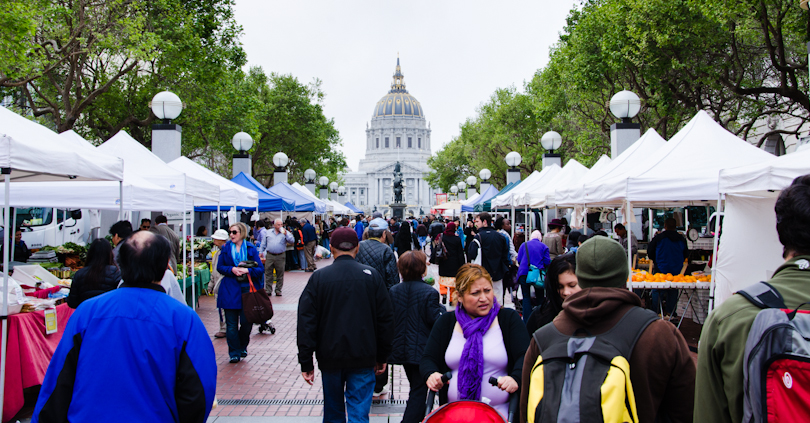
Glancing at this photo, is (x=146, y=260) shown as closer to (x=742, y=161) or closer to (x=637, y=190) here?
(x=637, y=190)

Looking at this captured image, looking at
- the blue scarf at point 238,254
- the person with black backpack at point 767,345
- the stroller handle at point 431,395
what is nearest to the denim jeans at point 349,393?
the stroller handle at point 431,395

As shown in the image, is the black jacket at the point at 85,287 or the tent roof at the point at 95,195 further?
the tent roof at the point at 95,195

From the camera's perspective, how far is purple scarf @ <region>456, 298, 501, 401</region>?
3428mm

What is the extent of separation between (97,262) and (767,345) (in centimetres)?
533

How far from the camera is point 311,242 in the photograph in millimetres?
19312

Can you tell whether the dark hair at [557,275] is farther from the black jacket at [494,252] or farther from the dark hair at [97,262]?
the black jacket at [494,252]

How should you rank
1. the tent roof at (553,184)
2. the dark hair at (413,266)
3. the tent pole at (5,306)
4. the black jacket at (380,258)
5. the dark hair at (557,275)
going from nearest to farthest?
1. the dark hair at (557,275)
2. the tent pole at (5,306)
3. the dark hair at (413,266)
4. the black jacket at (380,258)
5. the tent roof at (553,184)

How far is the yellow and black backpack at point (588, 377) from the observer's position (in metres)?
2.08

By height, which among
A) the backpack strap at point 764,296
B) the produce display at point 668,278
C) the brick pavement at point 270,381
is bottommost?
the brick pavement at point 270,381

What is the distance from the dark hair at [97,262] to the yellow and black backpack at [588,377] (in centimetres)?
446

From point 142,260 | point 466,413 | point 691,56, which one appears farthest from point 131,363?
point 691,56

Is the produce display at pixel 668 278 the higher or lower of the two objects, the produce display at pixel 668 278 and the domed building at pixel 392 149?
the lower

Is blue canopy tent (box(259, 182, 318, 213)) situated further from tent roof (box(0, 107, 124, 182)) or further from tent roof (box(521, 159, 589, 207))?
tent roof (box(0, 107, 124, 182))

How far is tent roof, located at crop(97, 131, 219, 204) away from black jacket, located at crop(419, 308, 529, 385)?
6884mm
